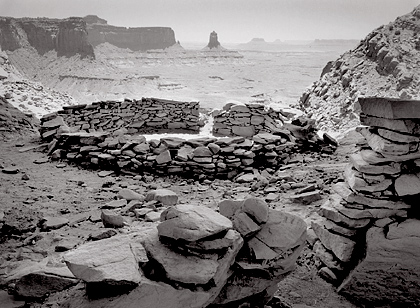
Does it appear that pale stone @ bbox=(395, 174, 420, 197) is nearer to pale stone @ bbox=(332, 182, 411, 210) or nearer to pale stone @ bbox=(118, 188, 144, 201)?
pale stone @ bbox=(332, 182, 411, 210)

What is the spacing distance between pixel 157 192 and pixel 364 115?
3485 millimetres

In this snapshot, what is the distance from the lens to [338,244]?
3.95 metres

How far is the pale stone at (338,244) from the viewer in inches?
152

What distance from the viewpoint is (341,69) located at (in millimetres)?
17406

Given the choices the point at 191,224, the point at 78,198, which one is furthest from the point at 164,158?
the point at 191,224

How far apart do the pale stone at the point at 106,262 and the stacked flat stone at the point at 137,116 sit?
10.0 metres

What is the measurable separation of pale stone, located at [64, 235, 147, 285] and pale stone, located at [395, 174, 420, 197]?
3064 millimetres

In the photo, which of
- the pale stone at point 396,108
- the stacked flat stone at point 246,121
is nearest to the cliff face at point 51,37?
the stacked flat stone at point 246,121

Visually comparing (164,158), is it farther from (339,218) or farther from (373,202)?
(373,202)

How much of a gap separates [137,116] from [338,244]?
36.2ft

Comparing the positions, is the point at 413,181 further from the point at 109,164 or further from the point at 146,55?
the point at 146,55

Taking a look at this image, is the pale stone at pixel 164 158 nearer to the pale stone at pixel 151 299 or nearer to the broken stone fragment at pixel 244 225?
the broken stone fragment at pixel 244 225

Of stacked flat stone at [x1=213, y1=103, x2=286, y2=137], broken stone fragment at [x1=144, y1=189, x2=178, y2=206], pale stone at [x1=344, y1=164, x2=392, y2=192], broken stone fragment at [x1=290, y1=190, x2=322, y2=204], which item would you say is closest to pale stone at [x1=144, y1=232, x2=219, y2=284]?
pale stone at [x1=344, y1=164, x2=392, y2=192]

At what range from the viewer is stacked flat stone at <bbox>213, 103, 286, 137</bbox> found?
42.5 feet
